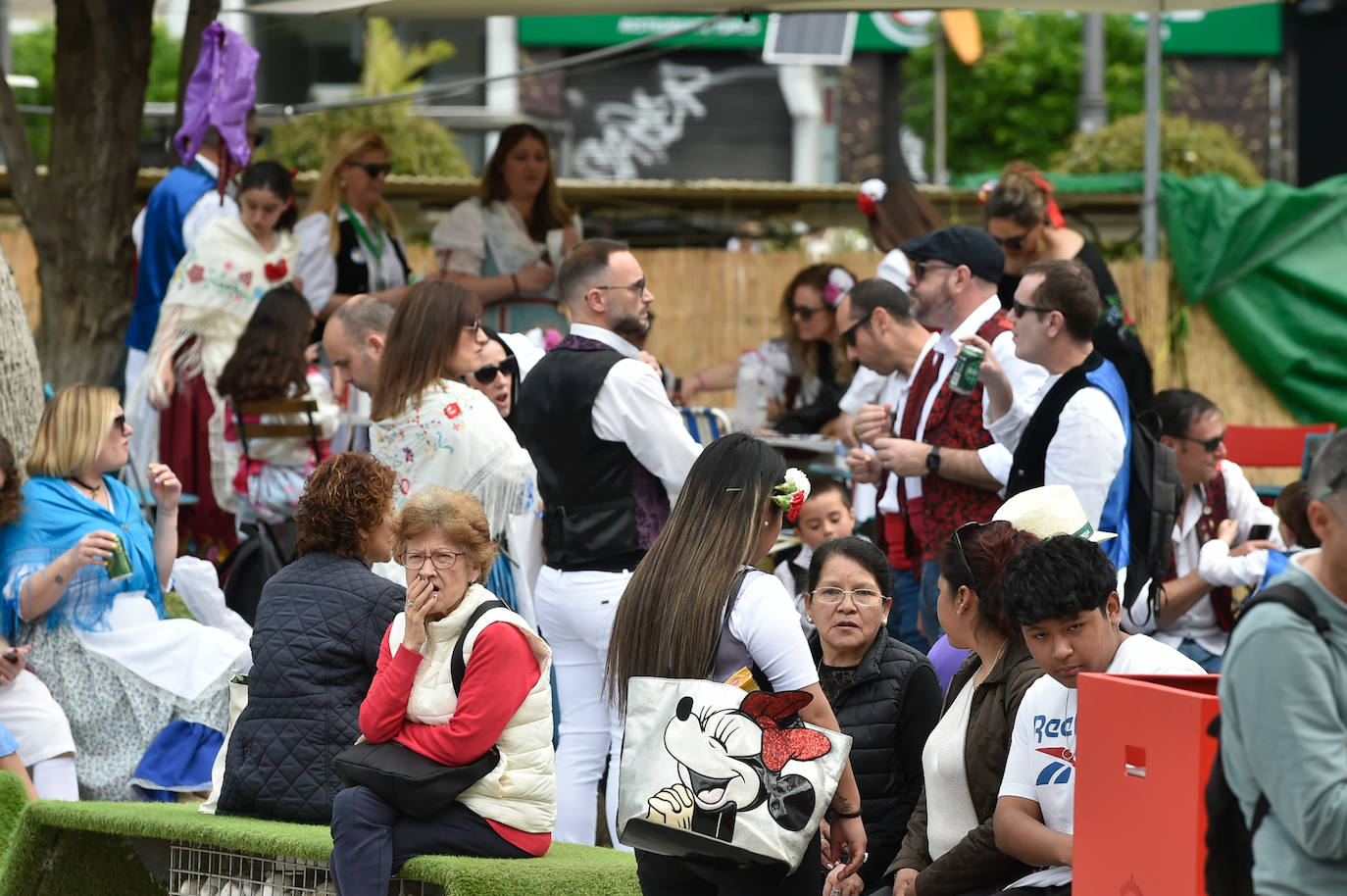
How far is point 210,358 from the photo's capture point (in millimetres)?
7945

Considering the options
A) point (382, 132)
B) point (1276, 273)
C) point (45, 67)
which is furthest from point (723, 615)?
point (45, 67)

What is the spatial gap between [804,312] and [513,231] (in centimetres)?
144

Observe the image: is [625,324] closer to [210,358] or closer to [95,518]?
[95,518]

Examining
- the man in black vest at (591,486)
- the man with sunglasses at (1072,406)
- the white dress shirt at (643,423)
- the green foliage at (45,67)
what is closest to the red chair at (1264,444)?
the man with sunglasses at (1072,406)

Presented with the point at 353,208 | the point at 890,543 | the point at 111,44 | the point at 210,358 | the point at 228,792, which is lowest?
the point at 228,792

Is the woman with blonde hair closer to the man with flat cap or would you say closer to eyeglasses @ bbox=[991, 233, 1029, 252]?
eyeglasses @ bbox=[991, 233, 1029, 252]

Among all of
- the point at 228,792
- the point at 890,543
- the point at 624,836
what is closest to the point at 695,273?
the point at 890,543

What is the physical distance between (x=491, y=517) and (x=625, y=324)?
0.73m

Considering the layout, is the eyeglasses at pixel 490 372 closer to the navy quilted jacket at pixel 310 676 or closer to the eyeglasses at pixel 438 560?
the navy quilted jacket at pixel 310 676

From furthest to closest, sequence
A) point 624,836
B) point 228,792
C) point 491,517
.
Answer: point 491,517 → point 228,792 → point 624,836

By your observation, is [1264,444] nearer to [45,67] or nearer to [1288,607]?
[1288,607]

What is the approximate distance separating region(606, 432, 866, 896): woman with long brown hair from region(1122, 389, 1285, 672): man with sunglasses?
2.85 meters

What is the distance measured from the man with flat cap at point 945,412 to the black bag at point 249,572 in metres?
2.34

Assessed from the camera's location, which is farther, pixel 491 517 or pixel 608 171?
pixel 608 171
